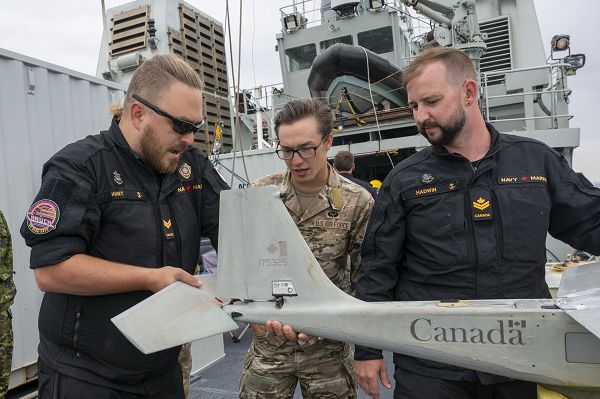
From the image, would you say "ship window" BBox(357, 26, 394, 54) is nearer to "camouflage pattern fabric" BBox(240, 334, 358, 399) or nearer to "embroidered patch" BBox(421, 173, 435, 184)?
"embroidered patch" BBox(421, 173, 435, 184)

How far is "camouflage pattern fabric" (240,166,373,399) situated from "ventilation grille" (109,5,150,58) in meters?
7.44

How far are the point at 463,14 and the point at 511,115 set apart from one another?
2410mm

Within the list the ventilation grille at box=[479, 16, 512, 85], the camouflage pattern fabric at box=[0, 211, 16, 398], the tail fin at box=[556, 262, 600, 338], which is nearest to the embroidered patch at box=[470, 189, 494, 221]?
the tail fin at box=[556, 262, 600, 338]

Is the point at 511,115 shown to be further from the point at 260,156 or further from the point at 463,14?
the point at 260,156

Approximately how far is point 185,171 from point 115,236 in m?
0.41

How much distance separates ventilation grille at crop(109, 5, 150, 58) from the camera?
8.47 metres

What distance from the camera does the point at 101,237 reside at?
5.13ft

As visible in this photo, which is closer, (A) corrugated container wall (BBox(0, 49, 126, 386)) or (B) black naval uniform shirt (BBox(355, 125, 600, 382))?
(B) black naval uniform shirt (BBox(355, 125, 600, 382))

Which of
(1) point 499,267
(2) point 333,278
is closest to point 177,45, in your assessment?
(2) point 333,278

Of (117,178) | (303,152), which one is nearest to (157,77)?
(117,178)

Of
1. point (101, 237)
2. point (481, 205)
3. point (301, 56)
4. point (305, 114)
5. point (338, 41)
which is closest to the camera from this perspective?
point (101, 237)

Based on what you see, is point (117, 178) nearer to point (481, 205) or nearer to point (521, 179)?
point (481, 205)

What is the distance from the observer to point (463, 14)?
26.8 feet

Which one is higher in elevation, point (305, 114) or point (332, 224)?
point (305, 114)
